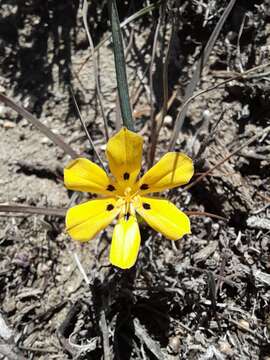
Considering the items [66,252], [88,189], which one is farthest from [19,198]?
[88,189]

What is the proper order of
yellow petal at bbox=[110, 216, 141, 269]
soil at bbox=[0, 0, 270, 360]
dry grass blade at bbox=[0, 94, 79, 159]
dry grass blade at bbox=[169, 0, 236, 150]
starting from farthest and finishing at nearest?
soil at bbox=[0, 0, 270, 360] < dry grass blade at bbox=[169, 0, 236, 150] < dry grass blade at bbox=[0, 94, 79, 159] < yellow petal at bbox=[110, 216, 141, 269]

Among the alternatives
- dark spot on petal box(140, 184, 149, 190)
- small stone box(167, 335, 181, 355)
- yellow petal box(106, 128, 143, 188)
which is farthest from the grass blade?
small stone box(167, 335, 181, 355)

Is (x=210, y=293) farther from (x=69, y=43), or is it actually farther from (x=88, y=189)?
(x=69, y=43)

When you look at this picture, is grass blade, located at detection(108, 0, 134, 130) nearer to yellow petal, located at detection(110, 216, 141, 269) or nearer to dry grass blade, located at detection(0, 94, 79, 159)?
dry grass blade, located at detection(0, 94, 79, 159)

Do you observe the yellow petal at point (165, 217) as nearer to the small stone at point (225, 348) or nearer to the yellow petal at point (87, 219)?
the yellow petal at point (87, 219)

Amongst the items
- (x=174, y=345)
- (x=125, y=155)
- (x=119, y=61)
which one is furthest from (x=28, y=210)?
(x=174, y=345)

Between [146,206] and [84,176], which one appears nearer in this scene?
[84,176]

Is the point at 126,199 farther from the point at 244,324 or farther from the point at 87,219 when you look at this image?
the point at 244,324
